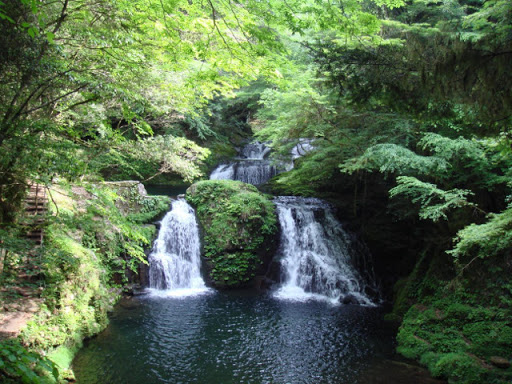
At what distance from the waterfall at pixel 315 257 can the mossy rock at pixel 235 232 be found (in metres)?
0.71

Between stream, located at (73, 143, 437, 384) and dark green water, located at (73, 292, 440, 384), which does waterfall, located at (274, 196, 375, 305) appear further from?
dark green water, located at (73, 292, 440, 384)

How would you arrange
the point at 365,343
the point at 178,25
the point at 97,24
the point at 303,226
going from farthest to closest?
1. the point at 303,226
2. the point at 365,343
3. the point at 97,24
4. the point at 178,25

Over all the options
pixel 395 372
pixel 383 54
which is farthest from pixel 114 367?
pixel 383 54

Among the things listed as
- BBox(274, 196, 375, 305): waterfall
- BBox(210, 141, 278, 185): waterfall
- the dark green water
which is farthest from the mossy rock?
BBox(210, 141, 278, 185): waterfall

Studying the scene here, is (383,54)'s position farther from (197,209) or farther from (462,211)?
(197,209)

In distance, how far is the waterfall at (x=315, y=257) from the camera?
11586 millimetres

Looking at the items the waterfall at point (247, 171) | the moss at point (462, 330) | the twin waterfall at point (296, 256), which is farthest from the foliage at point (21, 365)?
the waterfall at point (247, 171)

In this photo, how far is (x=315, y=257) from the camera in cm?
1262

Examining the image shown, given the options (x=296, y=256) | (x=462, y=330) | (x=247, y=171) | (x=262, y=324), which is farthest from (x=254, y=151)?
(x=462, y=330)

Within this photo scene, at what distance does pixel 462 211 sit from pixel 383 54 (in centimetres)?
681

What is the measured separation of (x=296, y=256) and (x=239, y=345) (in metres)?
5.42

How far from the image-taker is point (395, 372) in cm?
683

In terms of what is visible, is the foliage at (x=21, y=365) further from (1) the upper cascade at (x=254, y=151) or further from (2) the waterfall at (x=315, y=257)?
(1) the upper cascade at (x=254, y=151)

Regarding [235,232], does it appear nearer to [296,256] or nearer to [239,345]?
[296,256]
